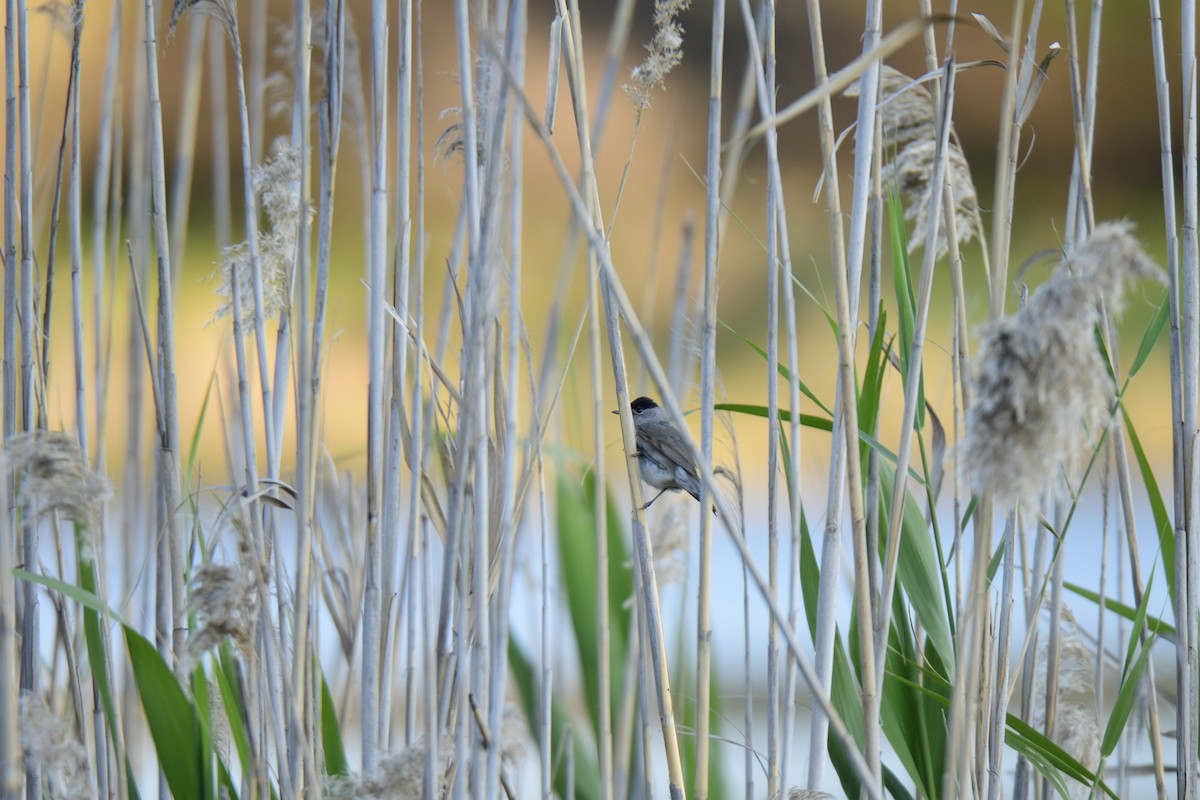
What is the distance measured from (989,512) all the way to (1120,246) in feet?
0.58

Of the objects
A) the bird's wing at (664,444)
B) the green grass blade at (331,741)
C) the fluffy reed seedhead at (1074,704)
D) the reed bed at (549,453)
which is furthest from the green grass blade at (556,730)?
the fluffy reed seedhead at (1074,704)

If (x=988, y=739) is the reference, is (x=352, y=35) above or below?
above

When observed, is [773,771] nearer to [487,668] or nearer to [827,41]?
[487,668]

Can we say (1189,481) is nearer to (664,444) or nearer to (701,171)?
(664,444)

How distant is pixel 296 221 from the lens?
3.61 ft

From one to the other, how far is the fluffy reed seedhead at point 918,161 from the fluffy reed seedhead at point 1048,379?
479 millimetres

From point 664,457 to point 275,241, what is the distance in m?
0.93

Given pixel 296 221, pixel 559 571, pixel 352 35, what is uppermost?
pixel 352 35

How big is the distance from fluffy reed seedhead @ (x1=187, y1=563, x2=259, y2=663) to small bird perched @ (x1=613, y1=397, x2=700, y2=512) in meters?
0.94

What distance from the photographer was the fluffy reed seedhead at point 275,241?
A: 1087mm

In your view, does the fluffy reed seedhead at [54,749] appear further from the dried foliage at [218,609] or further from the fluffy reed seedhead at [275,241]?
the fluffy reed seedhead at [275,241]

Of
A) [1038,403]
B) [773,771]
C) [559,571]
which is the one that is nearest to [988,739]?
[773,771]

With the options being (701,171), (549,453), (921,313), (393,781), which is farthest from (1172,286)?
(701,171)

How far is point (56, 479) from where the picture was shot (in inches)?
34.5
